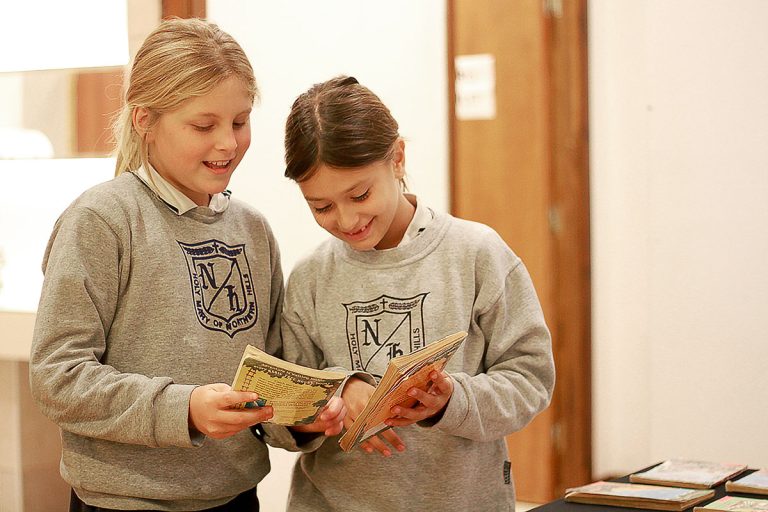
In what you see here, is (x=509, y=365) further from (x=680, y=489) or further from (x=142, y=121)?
(x=142, y=121)

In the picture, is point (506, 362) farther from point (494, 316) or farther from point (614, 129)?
point (614, 129)

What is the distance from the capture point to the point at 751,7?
383cm

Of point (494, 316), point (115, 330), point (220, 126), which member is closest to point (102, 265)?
point (115, 330)

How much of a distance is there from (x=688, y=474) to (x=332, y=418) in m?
0.75

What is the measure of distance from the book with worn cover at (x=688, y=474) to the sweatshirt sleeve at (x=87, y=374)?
0.91m

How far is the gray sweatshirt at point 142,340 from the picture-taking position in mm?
1652

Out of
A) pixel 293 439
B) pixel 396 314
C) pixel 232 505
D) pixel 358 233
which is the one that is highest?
pixel 358 233

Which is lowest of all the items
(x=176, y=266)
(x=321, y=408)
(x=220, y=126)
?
(x=321, y=408)

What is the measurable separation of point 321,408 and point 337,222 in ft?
1.23

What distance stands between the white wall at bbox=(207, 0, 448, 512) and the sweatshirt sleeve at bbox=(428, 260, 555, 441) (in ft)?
6.21

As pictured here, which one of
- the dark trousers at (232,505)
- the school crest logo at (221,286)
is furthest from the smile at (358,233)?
the dark trousers at (232,505)

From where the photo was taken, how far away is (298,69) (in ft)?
12.4

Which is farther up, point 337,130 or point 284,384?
point 337,130

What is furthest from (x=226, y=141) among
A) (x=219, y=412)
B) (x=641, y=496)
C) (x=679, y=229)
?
(x=679, y=229)
